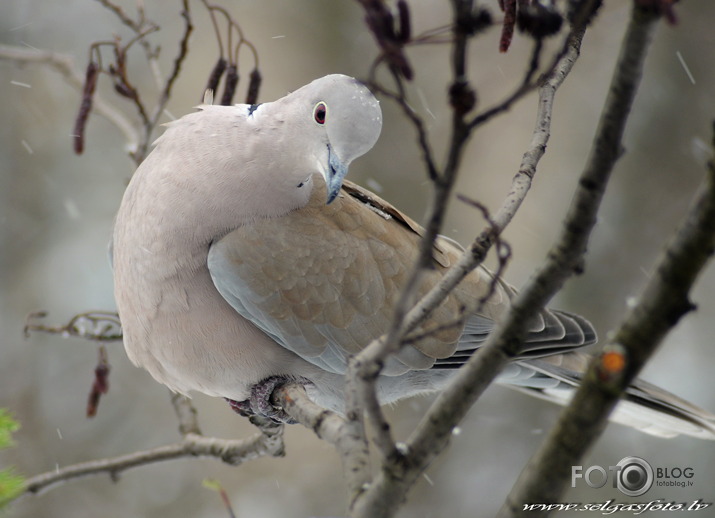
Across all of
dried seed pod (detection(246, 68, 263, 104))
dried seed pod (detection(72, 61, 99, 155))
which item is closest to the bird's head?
dried seed pod (detection(246, 68, 263, 104))

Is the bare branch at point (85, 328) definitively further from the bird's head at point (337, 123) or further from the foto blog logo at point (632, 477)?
the foto blog logo at point (632, 477)

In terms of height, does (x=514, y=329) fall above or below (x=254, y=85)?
above

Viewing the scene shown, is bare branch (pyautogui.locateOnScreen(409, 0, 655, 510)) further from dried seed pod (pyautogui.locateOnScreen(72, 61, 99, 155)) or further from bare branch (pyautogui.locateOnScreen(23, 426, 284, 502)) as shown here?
dried seed pod (pyautogui.locateOnScreen(72, 61, 99, 155))

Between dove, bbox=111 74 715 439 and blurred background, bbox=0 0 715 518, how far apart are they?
2.45 metres

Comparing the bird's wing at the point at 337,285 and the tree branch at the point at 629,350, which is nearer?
the tree branch at the point at 629,350

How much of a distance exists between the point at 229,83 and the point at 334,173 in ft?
1.72

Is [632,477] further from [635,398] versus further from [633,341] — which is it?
[633,341]

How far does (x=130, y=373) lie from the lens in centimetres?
542

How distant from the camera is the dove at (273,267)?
7.33 ft

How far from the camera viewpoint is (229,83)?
2.38 metres

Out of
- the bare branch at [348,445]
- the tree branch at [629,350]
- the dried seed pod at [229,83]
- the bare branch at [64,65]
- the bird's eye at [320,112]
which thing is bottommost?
the bare branch at [64,65]

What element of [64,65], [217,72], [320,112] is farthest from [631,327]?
[64,65]

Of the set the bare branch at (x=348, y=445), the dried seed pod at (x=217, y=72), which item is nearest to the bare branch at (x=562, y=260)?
the bare branch at (x=348, y=445)

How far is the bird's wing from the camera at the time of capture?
7.61 ft
